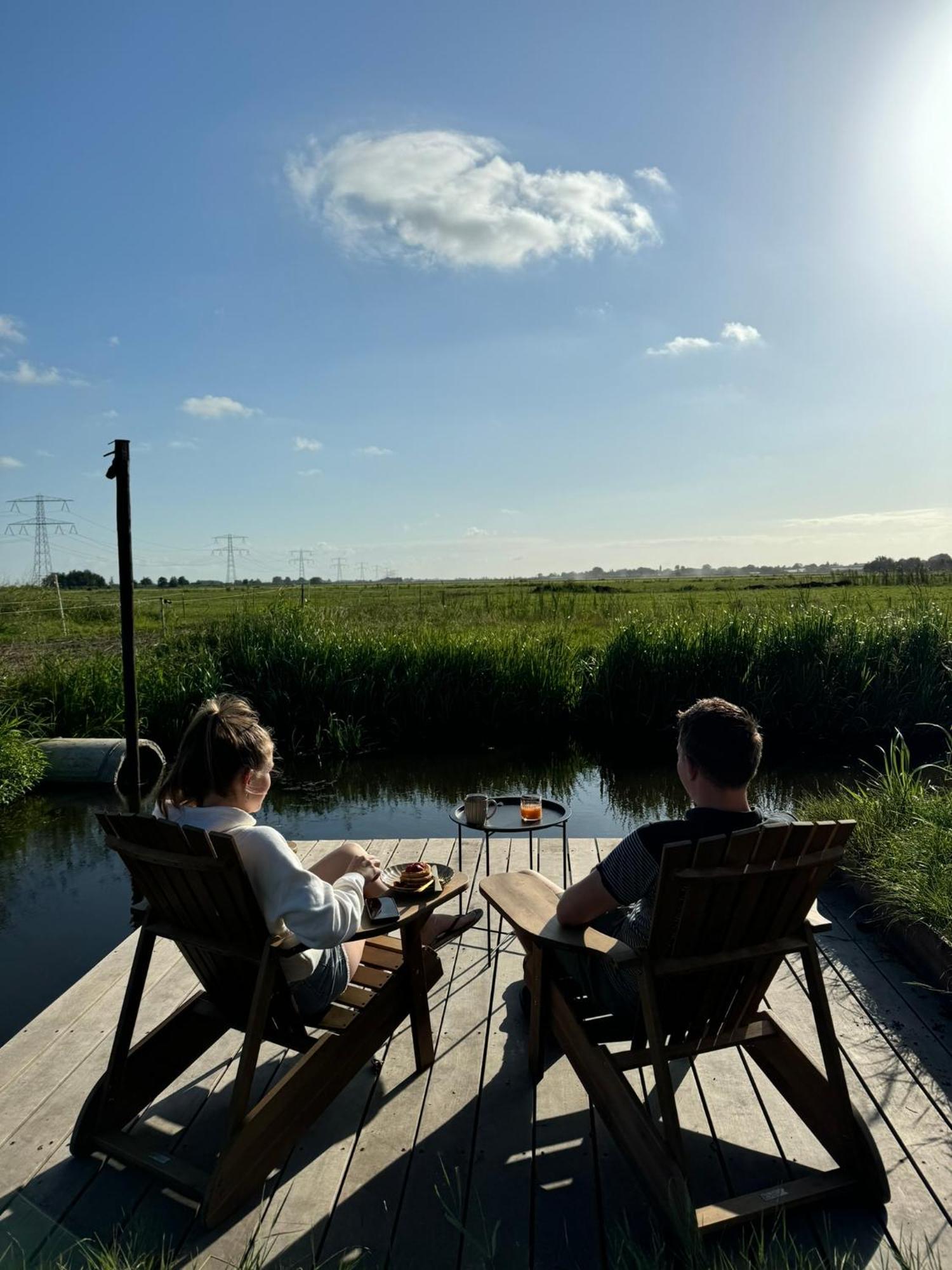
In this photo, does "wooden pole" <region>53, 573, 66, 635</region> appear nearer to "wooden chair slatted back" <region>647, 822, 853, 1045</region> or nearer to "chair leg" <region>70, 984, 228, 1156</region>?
"chair leg" <region>70, 984, 228, 1156</region>

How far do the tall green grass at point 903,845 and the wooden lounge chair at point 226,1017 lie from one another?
6.53 ft

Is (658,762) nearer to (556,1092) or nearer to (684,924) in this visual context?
(556,1092)

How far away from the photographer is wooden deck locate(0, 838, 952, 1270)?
2.02 meters

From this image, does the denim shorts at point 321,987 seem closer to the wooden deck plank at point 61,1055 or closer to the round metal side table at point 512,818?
the wooden deck plank at point 61,1055

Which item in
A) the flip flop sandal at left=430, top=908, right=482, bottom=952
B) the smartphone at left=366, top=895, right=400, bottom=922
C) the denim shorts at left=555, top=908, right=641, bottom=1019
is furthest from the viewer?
the flip flop sandal at left=430, top=908, right=482, bottom=952

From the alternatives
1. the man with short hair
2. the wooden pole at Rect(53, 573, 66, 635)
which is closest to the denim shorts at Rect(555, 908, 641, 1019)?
→ the man with short hair

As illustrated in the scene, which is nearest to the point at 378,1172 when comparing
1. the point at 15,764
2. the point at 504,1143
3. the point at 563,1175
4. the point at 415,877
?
the point at 504,1143

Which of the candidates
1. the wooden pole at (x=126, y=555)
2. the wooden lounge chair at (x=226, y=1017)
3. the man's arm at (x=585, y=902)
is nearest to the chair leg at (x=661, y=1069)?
the man's arm at (x=585, y=902)

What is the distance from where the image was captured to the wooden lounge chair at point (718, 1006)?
1933 millimetres

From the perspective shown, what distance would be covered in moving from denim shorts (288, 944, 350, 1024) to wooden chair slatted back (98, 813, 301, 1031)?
0.15 feet

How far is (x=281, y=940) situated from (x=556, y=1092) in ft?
3.71

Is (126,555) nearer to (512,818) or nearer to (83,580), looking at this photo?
(512,818)

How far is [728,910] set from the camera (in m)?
2.00

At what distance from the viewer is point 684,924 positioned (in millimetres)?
1977
